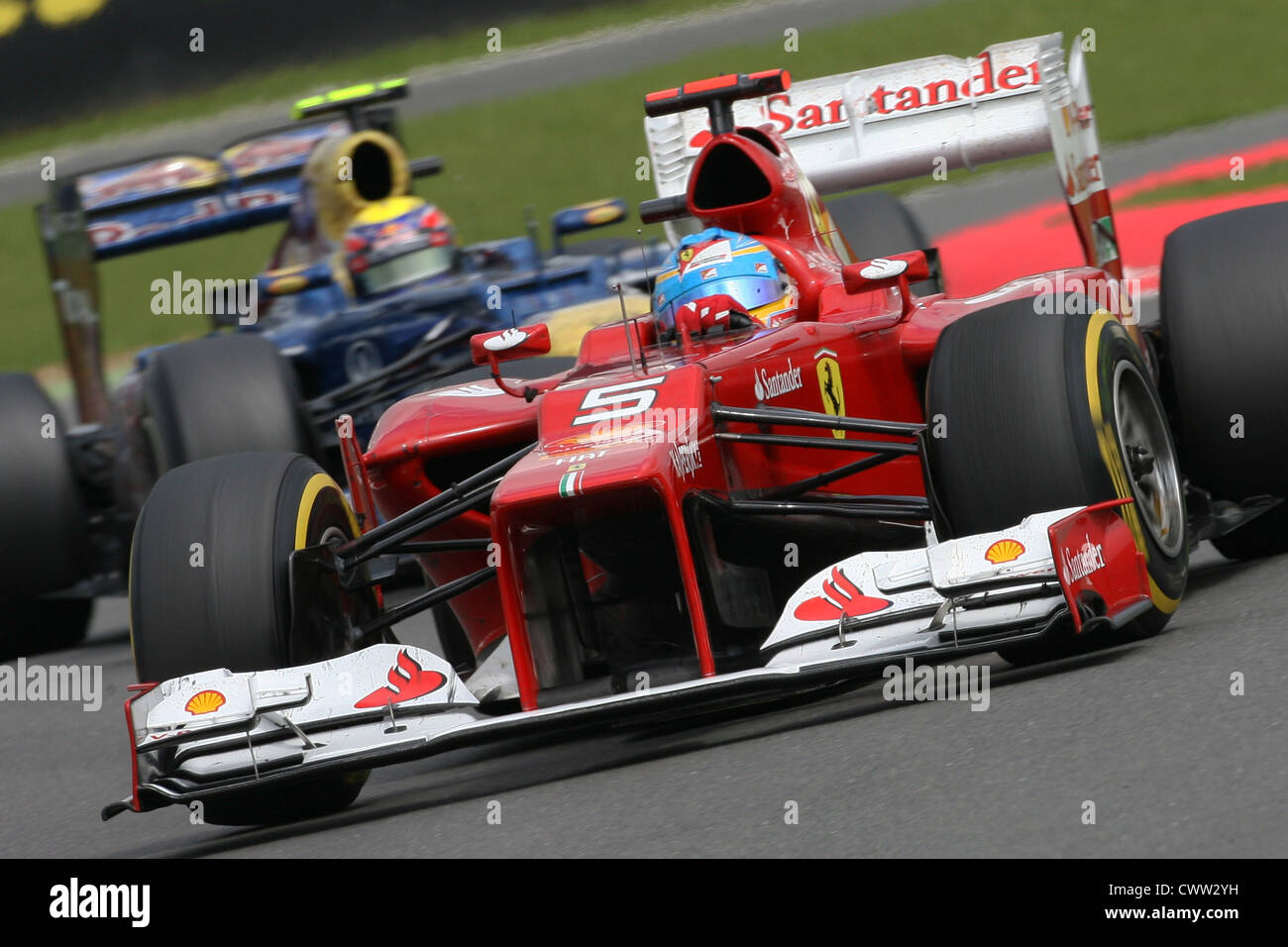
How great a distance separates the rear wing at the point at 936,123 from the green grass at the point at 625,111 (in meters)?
12.6

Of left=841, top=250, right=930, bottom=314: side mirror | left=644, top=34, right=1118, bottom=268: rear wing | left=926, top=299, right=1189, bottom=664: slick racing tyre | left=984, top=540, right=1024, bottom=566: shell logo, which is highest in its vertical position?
left=644, top=34, right=1118, bottom=268: rear wing

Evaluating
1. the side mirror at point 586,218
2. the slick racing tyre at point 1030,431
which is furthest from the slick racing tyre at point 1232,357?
the side mirror at point 586,218

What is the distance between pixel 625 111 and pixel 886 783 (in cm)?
2215

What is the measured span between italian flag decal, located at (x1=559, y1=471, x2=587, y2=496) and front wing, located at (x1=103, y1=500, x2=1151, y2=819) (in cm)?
54

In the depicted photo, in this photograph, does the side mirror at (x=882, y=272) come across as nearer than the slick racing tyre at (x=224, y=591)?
No

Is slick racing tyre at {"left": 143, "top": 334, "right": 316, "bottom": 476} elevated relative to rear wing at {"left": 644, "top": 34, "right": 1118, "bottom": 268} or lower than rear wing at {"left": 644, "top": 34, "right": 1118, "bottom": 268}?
lower

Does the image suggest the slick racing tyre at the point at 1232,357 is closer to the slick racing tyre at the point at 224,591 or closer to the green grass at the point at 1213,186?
the slick racing tyre at the point at 224,591

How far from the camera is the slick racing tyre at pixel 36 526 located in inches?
383

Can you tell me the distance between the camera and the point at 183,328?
2386 cm

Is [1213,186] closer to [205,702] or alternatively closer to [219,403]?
[219,403]

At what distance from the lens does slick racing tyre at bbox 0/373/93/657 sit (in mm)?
9734

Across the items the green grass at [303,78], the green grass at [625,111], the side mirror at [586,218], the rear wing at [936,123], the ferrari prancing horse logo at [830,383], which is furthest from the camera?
the green grass at [303,78]

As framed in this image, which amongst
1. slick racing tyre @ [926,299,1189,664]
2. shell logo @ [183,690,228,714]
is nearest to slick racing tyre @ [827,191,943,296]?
slick racing tyre @ [926,299,1189,664]

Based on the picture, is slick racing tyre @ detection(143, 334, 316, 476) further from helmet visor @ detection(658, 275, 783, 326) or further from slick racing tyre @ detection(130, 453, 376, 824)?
slick racing tyre @ detection(130, 453, 376, 824)
